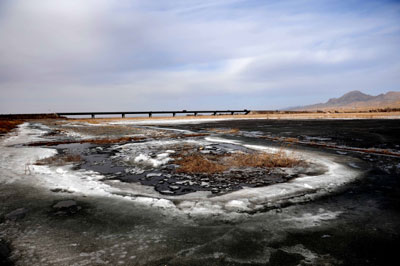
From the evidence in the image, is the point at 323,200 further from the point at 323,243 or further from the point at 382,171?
the point at 382,171

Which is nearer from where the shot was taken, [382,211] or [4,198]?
[382,211]

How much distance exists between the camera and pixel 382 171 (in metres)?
6.12

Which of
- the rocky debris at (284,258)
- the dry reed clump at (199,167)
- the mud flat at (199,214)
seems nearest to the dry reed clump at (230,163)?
the dry reed clump at (199,167)

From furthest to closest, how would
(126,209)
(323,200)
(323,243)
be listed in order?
1. (323,200)
2. (126,209)
3. (323,243)

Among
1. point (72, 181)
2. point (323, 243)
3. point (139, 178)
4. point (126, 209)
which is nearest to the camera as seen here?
point (323, 243)

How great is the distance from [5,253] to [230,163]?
542 centimetres

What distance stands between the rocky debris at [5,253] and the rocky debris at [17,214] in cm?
75

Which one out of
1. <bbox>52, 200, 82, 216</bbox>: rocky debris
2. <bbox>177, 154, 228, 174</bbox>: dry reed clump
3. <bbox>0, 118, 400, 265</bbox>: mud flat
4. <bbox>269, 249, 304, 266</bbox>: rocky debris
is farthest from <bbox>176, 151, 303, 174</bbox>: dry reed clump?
<bbox>269, 249, 304, 266</bbox>: rocky debris

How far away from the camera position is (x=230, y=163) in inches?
280

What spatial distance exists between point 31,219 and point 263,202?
3656 millimetres

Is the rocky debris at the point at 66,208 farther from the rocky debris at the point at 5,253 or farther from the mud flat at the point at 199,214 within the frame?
the rocky debris at the point at 5,253

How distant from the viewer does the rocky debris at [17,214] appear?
11.7 feet

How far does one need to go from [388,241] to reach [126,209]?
3637mm

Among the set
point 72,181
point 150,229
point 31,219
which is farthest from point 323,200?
point 72,181
